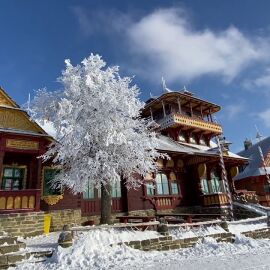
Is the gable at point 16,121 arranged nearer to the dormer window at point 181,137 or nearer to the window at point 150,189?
the window at point 150,189

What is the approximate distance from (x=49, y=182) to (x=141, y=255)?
26.3 feet

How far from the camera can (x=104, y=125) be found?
12.4m

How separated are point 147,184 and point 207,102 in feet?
44.5

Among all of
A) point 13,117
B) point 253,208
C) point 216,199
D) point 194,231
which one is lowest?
point 194,231

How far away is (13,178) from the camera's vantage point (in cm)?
1505

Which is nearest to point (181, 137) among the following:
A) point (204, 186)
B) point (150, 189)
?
point (204, 186)

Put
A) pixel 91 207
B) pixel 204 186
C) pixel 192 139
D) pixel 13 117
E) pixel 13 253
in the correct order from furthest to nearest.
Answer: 1. pixel 192 139
2. pixel 204 186
3. pixel 91 207
4. pixel 13 117
5. pixel 13 253

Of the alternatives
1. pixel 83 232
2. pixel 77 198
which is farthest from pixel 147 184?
pixel 83 232

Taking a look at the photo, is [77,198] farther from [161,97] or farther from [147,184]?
[161,97]

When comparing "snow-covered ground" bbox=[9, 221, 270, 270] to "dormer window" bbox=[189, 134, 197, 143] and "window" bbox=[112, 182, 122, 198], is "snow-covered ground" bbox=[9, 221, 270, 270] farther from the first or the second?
"dormer window" bbox=[189, 134, 197, 143]

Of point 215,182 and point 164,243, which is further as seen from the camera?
point 215,182

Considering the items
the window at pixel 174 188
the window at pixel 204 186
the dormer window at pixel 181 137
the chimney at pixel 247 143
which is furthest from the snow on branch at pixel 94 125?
the chimney at pixel 247 143

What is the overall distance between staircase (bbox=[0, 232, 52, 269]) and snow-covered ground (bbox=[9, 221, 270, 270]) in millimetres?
316

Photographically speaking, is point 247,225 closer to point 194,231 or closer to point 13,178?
point 194,231
